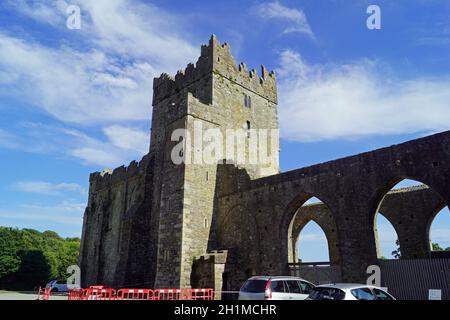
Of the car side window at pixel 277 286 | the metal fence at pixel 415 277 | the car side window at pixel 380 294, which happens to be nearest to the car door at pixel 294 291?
the car side window at pixel 277 286

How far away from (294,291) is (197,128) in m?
11.3

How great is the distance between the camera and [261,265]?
16.4m

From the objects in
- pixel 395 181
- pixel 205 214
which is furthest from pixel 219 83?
pixel 395 181

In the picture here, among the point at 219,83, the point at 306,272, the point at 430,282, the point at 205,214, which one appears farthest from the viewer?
the point at 219,83

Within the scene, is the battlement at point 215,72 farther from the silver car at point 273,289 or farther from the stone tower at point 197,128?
the silver car at point 273,289

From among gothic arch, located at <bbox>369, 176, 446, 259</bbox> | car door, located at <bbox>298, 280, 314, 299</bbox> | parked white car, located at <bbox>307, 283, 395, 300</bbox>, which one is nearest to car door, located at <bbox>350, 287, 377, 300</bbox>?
parked white car, located at <bbox>307, 283, 395, 300</bbox>

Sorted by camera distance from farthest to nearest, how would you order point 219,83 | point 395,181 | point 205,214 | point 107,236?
point 107,236, point 219,83, point 205,214, point 395,181

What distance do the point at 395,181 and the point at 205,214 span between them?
938cm

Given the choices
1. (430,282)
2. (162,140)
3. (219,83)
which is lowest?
(430,282)

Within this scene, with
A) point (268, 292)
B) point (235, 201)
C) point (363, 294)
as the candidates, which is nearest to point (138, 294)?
point (268, 292)

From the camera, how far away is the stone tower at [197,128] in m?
17.2

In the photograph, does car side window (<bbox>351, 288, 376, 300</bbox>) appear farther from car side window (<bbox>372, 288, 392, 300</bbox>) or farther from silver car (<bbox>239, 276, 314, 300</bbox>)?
silver car (<bbox>239, 276, 314, 300</bbox>)

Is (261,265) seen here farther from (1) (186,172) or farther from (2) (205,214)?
(1) (186,172)

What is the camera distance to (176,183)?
18172mm
